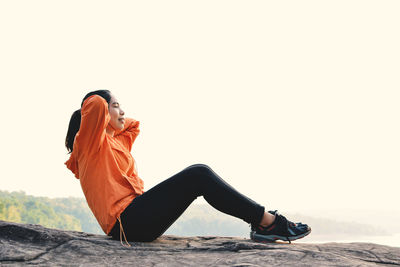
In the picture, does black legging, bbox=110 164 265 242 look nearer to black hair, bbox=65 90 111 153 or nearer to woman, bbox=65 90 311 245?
woman, bbox=65 90 311 245

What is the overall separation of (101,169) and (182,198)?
74 cm

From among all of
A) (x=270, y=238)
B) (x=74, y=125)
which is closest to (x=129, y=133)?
(x=74, y=125)

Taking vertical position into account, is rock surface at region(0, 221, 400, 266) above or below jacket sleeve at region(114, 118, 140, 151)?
below

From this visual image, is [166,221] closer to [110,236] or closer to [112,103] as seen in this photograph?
[110,236]

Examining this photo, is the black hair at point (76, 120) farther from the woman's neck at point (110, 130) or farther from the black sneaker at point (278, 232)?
the black sneaker at point (278, 232)

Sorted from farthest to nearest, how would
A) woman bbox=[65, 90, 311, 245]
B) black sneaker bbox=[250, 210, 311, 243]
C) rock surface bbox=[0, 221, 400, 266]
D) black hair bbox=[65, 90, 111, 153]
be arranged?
black hair bbox=[65, 90, 111, 153] → black sneaker bbox=[250, 210, 311, 243] → woman bbox=[65, 90, 311, 245] → rock surface bbox=[0, 221, 400, 266]

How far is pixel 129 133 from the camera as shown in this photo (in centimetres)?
416

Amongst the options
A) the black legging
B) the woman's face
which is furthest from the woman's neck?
the black legging

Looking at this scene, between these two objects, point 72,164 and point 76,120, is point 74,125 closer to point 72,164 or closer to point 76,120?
point 76,120

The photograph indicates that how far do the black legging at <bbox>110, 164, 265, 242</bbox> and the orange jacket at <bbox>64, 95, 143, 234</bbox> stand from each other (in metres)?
0.11

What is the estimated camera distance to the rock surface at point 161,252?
9.21 ft

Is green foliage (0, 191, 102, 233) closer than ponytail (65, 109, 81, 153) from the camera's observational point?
No

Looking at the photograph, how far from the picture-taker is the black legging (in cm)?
332

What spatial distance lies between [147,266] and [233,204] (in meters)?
0.92
